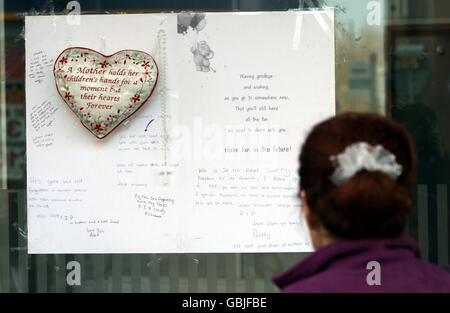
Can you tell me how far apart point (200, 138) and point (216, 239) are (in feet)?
1.90

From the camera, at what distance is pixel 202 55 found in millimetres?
3906

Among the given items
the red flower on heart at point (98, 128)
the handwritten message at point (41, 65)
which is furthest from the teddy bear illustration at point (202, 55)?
the handwritten message at point (41, 65)

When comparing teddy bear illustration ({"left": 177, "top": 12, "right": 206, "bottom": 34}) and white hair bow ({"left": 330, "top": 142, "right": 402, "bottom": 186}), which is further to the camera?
teddy bear illustration ({"left": 177, "top": 12, "right": 206, "bottom": 34})

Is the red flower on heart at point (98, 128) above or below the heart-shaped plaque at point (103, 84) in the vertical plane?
below

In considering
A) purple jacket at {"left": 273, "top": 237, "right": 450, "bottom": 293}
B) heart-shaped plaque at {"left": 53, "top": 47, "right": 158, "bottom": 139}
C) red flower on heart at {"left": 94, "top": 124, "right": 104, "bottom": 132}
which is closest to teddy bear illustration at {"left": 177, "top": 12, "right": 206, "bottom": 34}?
heart-shaped plaque at {"left": 53, "top": 47, "right": 158, "bottom": 139}

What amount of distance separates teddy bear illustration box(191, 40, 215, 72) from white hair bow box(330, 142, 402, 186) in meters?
2.32

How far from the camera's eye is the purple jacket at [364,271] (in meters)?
1.62

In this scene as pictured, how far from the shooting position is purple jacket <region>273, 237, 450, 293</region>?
1.62 m

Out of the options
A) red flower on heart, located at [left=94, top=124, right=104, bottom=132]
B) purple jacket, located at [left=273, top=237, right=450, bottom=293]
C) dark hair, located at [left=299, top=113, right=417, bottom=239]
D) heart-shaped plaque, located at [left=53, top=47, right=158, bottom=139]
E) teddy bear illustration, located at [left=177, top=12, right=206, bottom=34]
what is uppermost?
teddy bear illustration, located at [left=177, top=12, right=206, bottom=34]

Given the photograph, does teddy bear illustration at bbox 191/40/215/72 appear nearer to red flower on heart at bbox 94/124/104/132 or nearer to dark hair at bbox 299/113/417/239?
red flower on heart at bbox 94/124/104/132

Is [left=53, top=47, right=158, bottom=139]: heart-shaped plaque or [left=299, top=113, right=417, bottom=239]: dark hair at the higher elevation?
[left=53, top=47, right=158, bottom=139]: heart-shaped plaque

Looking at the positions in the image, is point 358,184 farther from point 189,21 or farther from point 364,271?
point 189,21

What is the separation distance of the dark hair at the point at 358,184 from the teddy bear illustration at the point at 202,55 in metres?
2.23

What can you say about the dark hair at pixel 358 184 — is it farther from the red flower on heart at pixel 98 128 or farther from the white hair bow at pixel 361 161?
the red flower on heart at pixel 98 128
